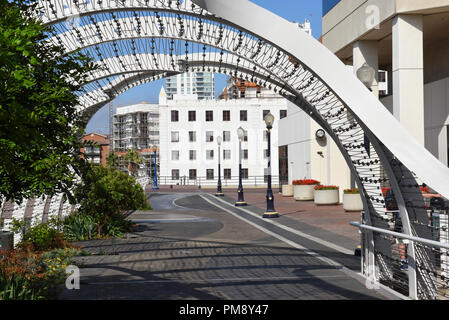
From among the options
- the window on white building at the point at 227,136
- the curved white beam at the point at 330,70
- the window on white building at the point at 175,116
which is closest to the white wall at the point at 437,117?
the curved white beam at the point at 330,70

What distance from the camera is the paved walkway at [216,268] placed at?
23.6 feet

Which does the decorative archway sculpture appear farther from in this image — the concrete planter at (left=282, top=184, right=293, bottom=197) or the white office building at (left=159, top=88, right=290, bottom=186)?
the white office building at (left=159, top=88, right=290, bottom=186)

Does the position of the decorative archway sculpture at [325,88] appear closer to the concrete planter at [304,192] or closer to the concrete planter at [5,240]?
the concrete planter at [5,240]

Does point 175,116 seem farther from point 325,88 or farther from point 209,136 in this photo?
point 325,88

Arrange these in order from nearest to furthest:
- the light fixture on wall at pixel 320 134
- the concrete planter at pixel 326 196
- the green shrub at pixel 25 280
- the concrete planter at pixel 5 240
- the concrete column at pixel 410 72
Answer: the green shrub at pixel 25 280 < the concrete planter at pixel 5 240 < the concrete column at pixel 410 72 < the concrete planter at pixel 326 196 < the light fixture on wall at pixel 320 134

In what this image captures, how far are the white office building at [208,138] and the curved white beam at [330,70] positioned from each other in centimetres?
6036

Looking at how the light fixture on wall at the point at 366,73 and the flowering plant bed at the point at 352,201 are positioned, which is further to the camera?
the flowering plant bed at the point at 352,201

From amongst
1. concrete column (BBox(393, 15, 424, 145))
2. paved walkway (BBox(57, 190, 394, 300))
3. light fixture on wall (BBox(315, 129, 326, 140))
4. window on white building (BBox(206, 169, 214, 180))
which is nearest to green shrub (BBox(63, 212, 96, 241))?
paved walkway (BBox(57, 190, 394, 300))

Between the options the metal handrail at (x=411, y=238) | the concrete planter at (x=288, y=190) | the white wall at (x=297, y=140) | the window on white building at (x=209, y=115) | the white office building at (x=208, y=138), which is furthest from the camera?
the window on white building at (x=209, y=115)

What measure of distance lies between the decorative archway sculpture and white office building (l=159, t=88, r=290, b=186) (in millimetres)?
54096

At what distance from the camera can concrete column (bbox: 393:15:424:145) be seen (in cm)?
1720

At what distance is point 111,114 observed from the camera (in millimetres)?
123188

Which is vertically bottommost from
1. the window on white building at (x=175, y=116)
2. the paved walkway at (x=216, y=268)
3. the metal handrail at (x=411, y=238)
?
the paved walkway at (x=216, y=268)

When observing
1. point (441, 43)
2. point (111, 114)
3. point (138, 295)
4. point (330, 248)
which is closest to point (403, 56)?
point (441, 43)
